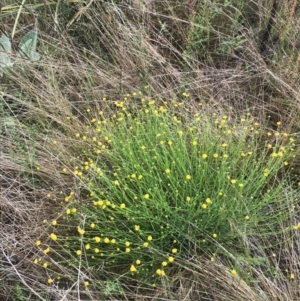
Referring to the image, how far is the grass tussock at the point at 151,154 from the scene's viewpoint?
1587 mm

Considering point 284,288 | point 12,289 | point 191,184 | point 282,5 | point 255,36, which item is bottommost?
point 12,289

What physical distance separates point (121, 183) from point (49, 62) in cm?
78

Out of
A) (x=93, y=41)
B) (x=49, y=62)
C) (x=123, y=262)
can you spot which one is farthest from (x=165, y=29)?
(x=123, y=262)

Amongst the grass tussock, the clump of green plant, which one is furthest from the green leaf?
the clump of green plant

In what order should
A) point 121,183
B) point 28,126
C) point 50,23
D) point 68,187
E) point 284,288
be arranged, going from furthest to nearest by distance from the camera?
1. point 50,23
2. point 28,126
3. point 68,187
4. point 121,183
5. point 284,288

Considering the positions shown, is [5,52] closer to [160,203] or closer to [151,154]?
[151,154]

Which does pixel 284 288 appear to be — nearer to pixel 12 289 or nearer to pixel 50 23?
pixel 12 289

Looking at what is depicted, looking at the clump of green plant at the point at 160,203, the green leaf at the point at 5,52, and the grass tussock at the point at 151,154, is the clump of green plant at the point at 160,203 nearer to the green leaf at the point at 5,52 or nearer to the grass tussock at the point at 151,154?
the grass tussock at the point at 151,154

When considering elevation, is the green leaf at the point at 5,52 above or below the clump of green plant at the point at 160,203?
above

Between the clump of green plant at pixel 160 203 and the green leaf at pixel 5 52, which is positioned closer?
the clump of green plant at pixel 160 203

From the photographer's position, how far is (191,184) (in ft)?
5.48

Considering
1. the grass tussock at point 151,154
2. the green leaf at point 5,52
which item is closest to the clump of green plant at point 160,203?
the grass tussock at point 151,154

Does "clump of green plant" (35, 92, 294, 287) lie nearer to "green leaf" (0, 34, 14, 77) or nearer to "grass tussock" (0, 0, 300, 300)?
"grass tussock" (0, 0, 300, 300)

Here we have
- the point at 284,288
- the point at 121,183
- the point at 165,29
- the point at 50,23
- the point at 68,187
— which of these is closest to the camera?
the point at 284,288
